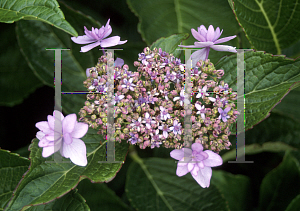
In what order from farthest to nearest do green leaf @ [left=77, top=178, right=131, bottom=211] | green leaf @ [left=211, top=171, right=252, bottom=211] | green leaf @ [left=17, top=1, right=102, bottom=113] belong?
1. green leaf @ [left=211, top=171, right=252, bottom=211]
2. green leaf @ [left=77, top=178, right=131, bottom=211]
3. green leaf @ [left=17, top=1, right=102, bottom=113]

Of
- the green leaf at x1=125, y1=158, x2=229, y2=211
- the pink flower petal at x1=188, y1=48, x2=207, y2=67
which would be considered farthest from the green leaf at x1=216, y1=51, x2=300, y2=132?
the green leaf at x1=125, y1=158, x2=229, y2=211

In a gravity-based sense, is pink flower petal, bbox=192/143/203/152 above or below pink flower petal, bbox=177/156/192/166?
above

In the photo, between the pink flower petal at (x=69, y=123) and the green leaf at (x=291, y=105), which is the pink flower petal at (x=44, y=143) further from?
the green leaf at (x=291, y=105)

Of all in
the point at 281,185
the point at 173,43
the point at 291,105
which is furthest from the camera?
the point at 291,105

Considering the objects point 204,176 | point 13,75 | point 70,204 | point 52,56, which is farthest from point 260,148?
point 13,75

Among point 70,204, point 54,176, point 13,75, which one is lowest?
point 70,204

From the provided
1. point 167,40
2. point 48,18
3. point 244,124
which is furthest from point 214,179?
point 48,18

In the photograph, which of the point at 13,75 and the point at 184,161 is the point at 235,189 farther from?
the point at 13,75

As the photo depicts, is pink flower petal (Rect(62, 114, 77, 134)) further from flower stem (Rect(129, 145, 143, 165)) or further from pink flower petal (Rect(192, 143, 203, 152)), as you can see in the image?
flower stem (Rect(129, 145, 143, 165))
